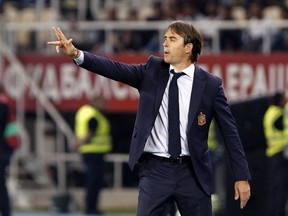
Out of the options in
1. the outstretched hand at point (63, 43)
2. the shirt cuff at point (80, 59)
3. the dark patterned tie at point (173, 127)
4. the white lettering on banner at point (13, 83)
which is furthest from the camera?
the white lettering on banner at point (13, 83)

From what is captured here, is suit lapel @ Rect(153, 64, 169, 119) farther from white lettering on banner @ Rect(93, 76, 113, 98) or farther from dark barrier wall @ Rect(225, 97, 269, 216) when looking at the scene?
white lettering on banner @ Rect(93, 76, 113, 98)

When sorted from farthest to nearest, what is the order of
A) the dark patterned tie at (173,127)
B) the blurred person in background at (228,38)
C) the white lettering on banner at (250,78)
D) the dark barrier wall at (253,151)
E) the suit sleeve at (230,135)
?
the blurred person in background at (228,38) → the white lettering on banner at (250,78) → the dark barrier wall at (253,151) → the suit sleeve at (230,135) → the dark patterned tie at (173,127)

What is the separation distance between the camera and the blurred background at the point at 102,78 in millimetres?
22594

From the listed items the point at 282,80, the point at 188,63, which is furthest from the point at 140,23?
the point at 188,63

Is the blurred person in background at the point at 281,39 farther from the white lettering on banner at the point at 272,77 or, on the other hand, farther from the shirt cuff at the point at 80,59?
the shirt cuff at the point at 80,59

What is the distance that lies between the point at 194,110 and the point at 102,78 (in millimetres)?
13710

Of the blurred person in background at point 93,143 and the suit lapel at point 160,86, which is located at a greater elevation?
the suit lapel at point 160,86

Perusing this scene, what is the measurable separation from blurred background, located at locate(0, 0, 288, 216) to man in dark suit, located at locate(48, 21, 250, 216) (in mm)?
12261

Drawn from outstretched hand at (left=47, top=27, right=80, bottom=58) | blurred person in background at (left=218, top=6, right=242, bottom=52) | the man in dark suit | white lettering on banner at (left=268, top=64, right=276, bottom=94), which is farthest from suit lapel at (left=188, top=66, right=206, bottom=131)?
blurred person in background at (left=218, top=6, right=242, bottom=52)

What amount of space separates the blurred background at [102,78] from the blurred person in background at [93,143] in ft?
5.71

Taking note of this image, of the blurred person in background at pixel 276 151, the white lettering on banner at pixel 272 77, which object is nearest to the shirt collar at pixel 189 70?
the blurred person in background at pixel 276 151

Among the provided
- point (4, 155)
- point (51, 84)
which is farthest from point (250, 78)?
point (4, 155)

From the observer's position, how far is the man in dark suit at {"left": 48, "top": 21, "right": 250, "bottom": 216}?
9867 mm

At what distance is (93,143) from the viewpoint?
2061 centimetres
